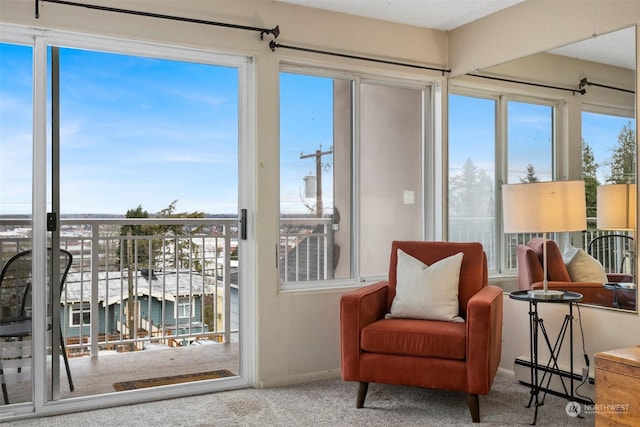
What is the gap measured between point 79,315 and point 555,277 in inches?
136

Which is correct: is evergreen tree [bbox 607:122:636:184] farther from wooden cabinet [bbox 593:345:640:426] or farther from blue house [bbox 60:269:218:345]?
blue house [bbox 60:269:218:345]

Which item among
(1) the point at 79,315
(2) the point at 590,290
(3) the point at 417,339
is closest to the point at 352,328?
(3) the point at 417,339

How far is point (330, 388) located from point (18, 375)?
1.75m

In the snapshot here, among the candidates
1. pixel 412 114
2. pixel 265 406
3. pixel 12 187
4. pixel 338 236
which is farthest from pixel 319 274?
pixel 12 187

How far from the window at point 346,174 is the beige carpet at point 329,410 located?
802 millimetres

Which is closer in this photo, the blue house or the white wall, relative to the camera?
the white wall

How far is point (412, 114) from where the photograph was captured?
411cm

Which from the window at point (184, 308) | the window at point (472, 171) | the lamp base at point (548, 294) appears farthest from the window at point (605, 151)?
the window at point (184, 308)

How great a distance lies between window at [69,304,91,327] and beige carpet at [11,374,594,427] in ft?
4.76

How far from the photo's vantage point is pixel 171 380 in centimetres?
361

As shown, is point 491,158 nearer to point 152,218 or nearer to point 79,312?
point 152,218

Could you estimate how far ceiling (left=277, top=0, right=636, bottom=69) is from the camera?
293 cm

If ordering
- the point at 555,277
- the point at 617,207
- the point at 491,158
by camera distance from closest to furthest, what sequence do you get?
the point at 617,207 < the point at 555,277 < the point at 491,158

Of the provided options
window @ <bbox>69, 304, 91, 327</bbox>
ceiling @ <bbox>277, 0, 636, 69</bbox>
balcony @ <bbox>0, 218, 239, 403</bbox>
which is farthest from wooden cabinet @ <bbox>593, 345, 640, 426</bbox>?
window @ <bbox>69, 304, 91, 327</bbox>
